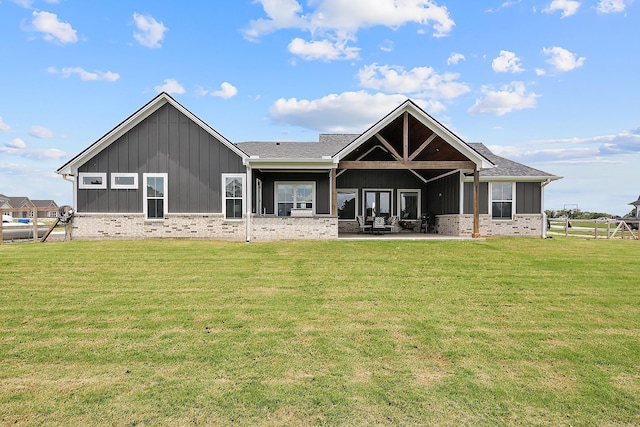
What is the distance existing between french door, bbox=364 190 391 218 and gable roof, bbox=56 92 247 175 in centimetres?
781

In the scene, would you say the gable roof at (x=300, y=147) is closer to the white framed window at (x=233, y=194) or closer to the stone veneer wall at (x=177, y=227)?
the white framed window at (x=233, y=194)

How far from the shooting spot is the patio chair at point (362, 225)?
58.5 feet

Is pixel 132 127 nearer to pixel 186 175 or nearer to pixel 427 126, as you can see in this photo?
pixel 186 175

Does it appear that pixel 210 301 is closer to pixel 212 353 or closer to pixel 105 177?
pixel 212 353

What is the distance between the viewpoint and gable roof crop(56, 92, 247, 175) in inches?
566

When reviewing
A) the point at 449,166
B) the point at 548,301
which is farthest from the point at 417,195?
the point at 548,301

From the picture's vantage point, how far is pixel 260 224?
14.7m

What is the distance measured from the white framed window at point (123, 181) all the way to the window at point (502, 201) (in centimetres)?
1595

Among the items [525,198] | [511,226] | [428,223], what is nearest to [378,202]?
[428,223]

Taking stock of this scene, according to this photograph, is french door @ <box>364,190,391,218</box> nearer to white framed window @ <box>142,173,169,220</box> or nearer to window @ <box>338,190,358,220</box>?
window @ <box>338,190,358,220</box>

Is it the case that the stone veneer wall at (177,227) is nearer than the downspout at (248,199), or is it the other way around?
the downspout at (248,199)

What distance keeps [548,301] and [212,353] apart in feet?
20.2

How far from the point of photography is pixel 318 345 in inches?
193

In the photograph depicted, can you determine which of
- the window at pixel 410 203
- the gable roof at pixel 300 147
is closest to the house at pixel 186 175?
the gable roof at pixel 300 147
